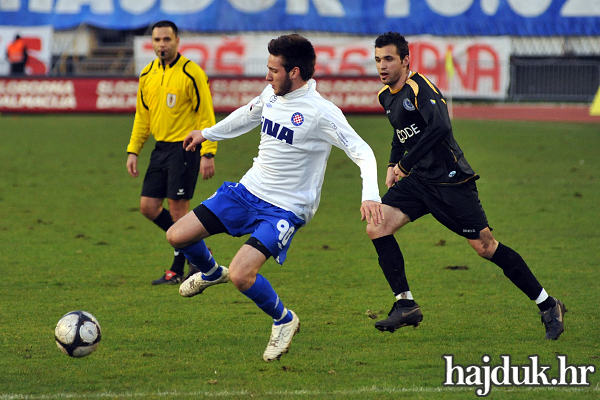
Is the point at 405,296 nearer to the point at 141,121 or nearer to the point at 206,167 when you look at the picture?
the point at 206,167

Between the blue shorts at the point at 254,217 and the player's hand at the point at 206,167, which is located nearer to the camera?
the blue shorts at the point at 254,217

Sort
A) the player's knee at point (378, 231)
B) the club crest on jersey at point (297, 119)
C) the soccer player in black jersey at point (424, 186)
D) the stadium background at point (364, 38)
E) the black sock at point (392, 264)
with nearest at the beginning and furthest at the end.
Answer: the club crest on jersey at point (297, 119)
the soccer player in black jersey at point (424, 186)
the black sock at point (392, 264)
the player's knee at point (378, 231)
the stadium background at point (364, 38)

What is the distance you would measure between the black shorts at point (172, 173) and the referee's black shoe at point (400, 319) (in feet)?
8.58

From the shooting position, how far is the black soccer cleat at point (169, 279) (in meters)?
7.16

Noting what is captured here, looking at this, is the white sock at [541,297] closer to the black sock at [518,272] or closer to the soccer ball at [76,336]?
the black sock at [518,272]

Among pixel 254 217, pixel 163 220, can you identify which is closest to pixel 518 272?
pixel 254 217

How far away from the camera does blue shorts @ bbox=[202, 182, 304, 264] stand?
5.10 metres

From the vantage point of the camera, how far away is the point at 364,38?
1175 inches

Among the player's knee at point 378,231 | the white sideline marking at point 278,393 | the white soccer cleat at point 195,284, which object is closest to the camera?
the white sideline marking at point 278,393

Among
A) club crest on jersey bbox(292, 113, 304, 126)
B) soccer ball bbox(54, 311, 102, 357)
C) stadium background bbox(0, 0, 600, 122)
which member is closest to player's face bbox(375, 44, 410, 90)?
club crest on jersey bbox(292, 113, 304, 126)

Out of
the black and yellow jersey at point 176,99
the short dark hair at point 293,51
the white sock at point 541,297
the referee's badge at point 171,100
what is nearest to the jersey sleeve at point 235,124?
the short dark hair at point 293,51

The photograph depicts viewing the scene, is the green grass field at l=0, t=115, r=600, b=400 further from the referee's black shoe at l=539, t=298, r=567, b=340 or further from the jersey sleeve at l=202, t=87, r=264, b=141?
the jersey sleeve at l=202, t=87, r=264, b=141

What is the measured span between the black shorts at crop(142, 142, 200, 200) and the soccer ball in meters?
2.48
